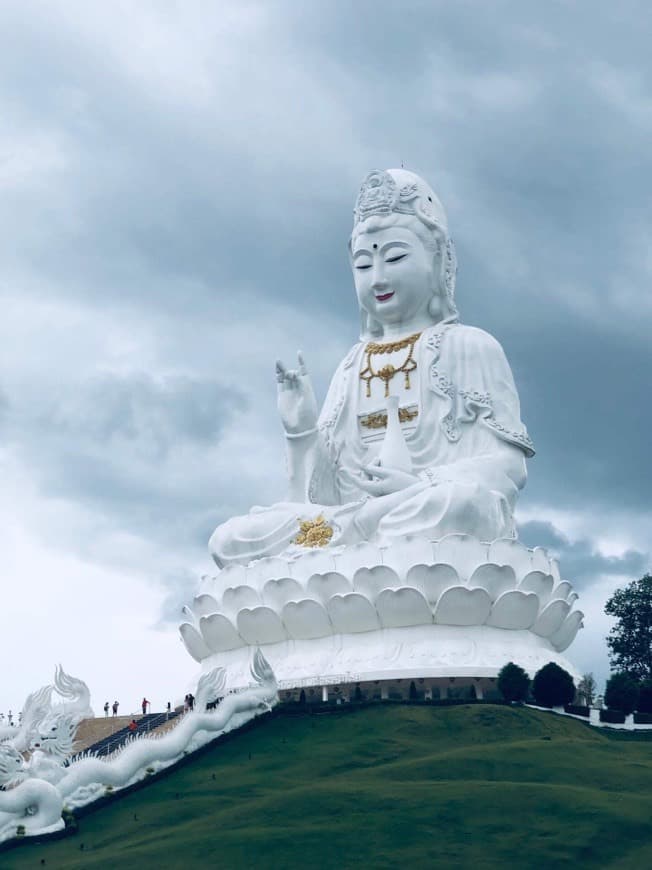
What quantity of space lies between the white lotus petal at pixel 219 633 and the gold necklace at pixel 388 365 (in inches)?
199

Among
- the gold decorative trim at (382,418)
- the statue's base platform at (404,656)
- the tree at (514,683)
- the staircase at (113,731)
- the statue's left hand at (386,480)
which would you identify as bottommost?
the staircase at (113,731)

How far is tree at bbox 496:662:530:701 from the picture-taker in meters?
21.6

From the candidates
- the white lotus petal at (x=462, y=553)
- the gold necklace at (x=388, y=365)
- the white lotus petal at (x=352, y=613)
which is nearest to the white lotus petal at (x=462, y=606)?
the white lotus petal at (x=462, y=553)

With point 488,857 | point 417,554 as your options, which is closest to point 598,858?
point 488,857

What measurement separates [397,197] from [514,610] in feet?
26.8

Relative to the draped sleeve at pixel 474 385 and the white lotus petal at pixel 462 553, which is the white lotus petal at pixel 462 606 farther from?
the draped sleeve at pixel 474 385

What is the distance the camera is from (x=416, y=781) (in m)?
17.2

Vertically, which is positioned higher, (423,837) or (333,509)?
(333,509)

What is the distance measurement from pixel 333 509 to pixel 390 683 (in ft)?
11.7

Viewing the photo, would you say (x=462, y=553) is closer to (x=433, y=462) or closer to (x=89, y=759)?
(x=433, y=462)

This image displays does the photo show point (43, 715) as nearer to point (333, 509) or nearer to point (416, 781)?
point (333, 509)

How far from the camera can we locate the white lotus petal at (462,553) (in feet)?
75.9

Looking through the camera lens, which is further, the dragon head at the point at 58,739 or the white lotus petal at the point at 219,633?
the white lotus petal at the point at 219,633

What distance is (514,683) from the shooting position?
21.6 metres
